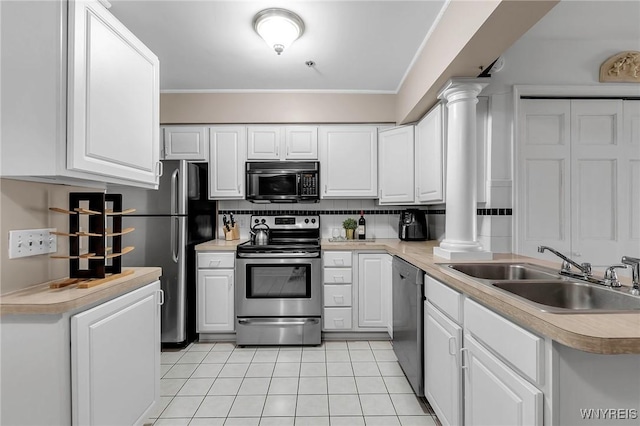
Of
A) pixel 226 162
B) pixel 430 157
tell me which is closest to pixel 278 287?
pixel 226 162

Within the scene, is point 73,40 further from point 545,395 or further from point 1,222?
point 545,395

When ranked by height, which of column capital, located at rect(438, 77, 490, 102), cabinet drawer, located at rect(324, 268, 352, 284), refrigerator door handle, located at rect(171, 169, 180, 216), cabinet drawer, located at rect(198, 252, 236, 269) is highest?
column capital, located at rect(438, 77, 490, 102)

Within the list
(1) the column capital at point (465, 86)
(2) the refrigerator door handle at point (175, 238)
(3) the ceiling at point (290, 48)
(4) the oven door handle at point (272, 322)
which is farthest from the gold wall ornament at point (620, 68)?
(2) the refrigerator door handle at point (175, 238)

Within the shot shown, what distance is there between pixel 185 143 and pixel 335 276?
206 centimetres

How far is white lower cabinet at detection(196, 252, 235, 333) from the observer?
2902 millimetres

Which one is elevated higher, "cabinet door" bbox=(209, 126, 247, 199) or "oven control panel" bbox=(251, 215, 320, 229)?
"cabinet door" bbox=(209, 126, 247, 199)

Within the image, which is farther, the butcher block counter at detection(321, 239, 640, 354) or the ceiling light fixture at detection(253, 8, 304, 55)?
the ceiling light fixture at detection(253, 8, 304, 55)

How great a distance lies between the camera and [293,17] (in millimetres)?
1998

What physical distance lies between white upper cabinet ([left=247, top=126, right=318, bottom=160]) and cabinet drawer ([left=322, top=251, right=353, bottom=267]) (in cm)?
102

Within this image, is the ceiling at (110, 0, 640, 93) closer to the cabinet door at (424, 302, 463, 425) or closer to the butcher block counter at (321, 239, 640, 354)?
the butcher block counter at (321, 239, 640, 354)

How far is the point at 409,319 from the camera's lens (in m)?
2.09

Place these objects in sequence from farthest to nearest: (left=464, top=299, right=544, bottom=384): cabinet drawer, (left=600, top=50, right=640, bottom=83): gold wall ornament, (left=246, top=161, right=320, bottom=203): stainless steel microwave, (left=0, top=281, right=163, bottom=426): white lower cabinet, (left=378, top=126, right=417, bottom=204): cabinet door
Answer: (left=246, top=161, right=320, bottom=203): stainless steel microwave → (left=378, top=126, right=417, bottom=204): cabinet door → (left=600, top=50, right=640, bottom=83): gold wall ornament → (left=0, top=281, right=163, bottom=426): white lower cabinet → (left=464, top=299, right=544, bottom=384): cabinet drawer

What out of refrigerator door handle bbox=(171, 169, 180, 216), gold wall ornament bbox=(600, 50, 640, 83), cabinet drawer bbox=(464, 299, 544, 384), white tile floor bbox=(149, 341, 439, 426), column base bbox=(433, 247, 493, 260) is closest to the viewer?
cabinet drawer bbox=(464, 299, 544, 384)

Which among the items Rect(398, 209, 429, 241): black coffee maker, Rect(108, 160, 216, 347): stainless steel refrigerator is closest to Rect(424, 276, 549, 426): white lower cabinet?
Rect(398, 209, 429, 241): black coffee maker
